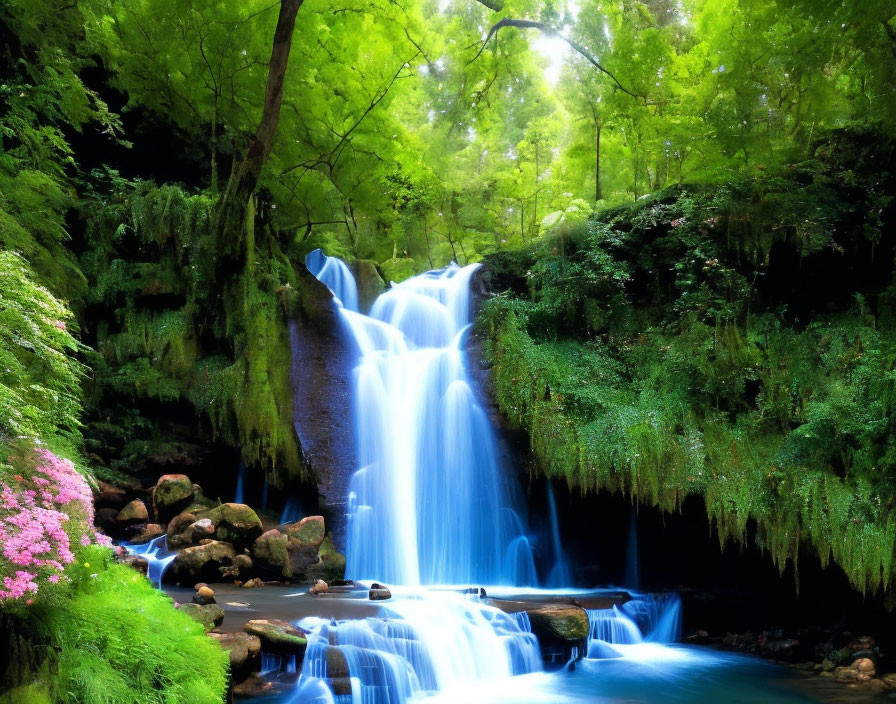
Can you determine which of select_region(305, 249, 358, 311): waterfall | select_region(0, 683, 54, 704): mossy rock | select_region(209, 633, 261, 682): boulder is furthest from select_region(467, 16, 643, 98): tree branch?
select_region(0, 683, 54, 704): mossy rock

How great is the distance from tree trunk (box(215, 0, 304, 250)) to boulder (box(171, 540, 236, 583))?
19.0 ft

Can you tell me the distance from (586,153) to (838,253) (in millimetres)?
8027

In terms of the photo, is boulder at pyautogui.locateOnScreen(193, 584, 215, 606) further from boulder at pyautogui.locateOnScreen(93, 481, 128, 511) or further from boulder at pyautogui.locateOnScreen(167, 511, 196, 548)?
boulder at pyautogui.locateOnScreen(93, 481, 128, 511)

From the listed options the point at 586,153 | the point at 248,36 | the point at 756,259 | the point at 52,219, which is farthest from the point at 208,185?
the point at 756,259

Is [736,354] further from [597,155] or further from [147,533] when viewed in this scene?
[147,533]

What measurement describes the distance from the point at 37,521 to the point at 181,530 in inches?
264

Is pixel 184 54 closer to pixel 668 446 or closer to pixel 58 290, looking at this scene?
pixel 58 290

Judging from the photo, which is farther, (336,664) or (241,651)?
(336,664)

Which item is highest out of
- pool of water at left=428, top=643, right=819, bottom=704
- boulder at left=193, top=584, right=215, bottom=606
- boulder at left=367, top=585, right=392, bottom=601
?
boulder at left=193, top=584, right=215, bottom=606

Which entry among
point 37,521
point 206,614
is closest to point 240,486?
point 206,614

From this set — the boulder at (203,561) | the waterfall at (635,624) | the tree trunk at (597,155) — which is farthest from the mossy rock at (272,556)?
the tree trunk at (597,155)

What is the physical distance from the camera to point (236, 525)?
31.2 ft

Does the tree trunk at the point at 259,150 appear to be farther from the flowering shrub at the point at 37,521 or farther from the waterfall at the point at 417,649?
the waterfall at the point at 417,649

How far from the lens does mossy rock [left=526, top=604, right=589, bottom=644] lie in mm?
7430
